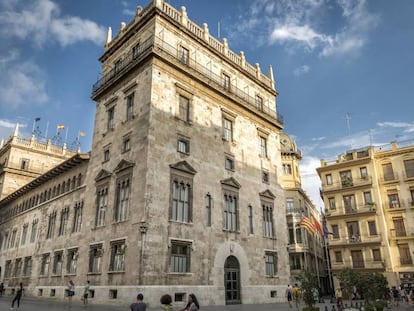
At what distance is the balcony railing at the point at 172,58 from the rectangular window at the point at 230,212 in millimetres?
9971

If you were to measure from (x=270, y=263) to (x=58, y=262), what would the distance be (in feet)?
63.9

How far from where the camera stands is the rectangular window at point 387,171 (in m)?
46.9

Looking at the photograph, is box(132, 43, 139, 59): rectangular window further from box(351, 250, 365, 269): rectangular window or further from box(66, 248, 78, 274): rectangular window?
box(351, 250, 365, 269): rectangular window

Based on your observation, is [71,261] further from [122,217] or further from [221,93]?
[221,93]

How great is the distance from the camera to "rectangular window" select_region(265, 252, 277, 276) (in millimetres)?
30672

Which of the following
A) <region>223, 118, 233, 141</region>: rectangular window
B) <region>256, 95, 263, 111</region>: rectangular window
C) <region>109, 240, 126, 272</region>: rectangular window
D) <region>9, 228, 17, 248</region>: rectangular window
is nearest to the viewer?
<region>109, 240, 126, 272</region>: rectangular window

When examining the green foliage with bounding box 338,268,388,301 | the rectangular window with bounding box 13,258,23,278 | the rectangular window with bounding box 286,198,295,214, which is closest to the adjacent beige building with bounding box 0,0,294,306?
the rectangular window with bounding box 13,258,23,278

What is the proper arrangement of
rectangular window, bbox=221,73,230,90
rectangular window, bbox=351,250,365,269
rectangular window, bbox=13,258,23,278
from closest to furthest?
rectangular window, bbox=221,73,230,90 < rectangular window, bbox=13,258,23,278 < rectangular window, bbox=351,250,365,269

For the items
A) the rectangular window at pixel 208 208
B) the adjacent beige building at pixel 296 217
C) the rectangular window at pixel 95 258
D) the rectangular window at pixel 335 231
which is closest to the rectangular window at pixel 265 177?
the rectangular window at pixel 208 208

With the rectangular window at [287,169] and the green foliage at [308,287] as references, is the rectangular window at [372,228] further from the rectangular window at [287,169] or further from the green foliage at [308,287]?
the green foliage at [308,287]

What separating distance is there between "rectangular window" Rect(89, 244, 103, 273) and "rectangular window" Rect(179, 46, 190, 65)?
1640 cm

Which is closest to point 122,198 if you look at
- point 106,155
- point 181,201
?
point 181,201

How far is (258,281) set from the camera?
2900 cm

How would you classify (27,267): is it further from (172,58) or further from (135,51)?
(172,58)
